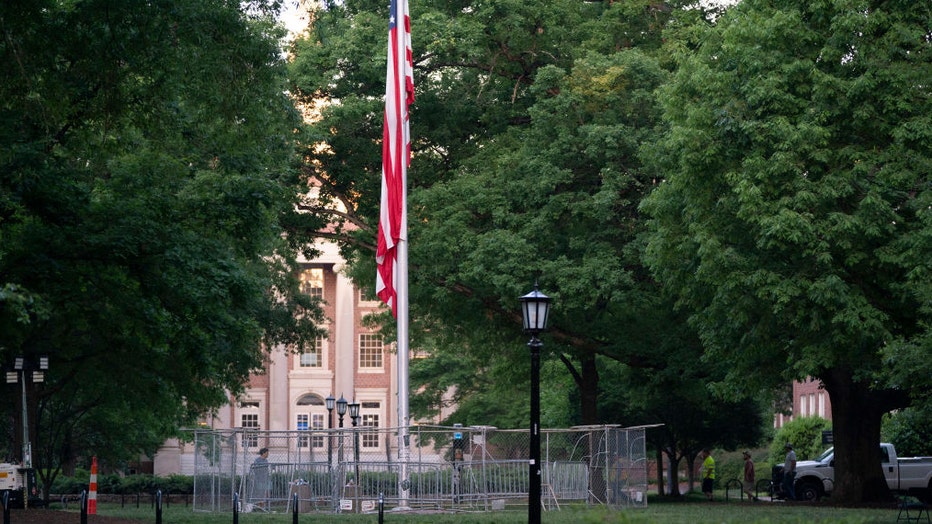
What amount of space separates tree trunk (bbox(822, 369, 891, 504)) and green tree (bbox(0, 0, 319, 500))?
50.5 ft

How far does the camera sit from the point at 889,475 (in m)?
40.7

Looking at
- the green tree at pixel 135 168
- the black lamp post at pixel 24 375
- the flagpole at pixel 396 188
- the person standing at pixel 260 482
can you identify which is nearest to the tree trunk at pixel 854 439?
the flagpole at pixel 396 188

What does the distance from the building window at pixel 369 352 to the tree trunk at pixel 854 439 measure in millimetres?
55483

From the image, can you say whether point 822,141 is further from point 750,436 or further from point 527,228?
point 750,436

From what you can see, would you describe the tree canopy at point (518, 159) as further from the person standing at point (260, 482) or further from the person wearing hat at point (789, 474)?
the person standing at point (260, 482)

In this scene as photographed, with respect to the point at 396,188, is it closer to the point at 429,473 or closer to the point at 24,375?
the point at 429,473

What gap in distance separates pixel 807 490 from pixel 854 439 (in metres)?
7.93

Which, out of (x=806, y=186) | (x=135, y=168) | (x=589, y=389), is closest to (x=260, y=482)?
(x=135, y=168)

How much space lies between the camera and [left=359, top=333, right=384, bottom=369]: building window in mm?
88125

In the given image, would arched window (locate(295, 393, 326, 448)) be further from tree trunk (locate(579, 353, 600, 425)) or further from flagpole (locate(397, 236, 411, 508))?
flagpole (locate(397, 236, 411, 508))

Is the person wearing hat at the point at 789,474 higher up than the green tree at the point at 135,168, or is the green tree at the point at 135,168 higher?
the green tree at the point at 135,168

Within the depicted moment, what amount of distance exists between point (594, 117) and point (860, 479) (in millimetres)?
12000

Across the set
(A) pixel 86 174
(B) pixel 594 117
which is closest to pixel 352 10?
(B) pixel 594 117

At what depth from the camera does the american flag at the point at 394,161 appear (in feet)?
102
